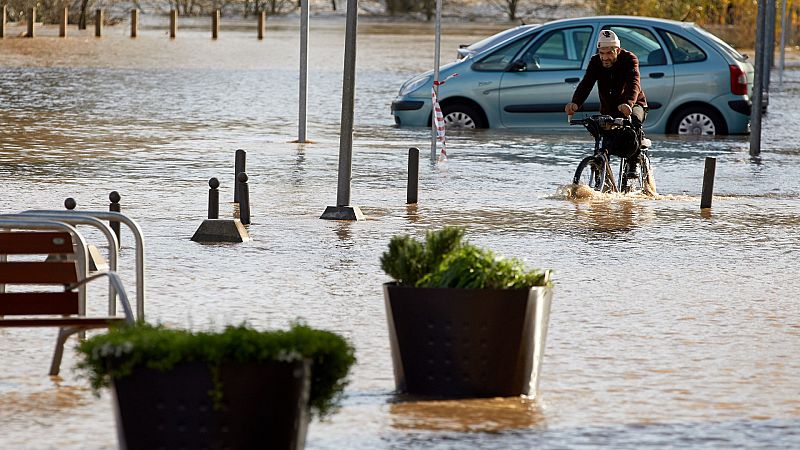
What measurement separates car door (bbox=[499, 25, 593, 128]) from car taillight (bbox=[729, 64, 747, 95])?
175cm

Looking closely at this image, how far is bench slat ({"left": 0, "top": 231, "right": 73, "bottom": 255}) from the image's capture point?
7695 millimetres

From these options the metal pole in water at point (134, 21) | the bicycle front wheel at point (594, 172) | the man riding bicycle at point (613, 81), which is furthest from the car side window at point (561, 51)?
the metal pole in water at point (134, 21)

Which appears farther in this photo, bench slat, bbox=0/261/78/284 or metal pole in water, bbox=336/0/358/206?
metal pole in water, bbox=336/0/358/206

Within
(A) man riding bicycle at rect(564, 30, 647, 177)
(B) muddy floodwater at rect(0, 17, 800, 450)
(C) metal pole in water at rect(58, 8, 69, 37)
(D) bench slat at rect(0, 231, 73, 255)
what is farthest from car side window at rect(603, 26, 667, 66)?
(C) metal pole in water at rect(58, 8, 69, 37)

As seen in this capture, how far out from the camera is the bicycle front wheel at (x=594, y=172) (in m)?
15.1

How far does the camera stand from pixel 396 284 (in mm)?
7105

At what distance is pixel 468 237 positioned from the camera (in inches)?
495

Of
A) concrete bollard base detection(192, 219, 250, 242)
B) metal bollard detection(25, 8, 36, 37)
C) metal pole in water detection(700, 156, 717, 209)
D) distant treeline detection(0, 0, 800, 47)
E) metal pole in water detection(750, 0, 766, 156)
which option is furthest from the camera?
distant treeline detection(0, 0, 800, 47)

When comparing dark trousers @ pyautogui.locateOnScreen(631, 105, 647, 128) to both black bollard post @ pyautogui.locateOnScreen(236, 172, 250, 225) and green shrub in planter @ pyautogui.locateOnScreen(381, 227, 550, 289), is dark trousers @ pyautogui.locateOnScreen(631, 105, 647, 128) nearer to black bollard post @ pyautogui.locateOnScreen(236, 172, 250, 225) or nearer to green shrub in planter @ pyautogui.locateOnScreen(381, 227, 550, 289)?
black bollard post @ pyautogui.locateOnScreen(236, 172, 250, 225)

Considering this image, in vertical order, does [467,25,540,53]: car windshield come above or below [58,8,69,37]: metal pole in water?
above

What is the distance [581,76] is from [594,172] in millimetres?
6444

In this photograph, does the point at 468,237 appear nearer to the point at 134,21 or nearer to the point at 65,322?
the point at 65,322

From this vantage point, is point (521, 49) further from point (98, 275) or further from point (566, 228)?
point (98, 275)

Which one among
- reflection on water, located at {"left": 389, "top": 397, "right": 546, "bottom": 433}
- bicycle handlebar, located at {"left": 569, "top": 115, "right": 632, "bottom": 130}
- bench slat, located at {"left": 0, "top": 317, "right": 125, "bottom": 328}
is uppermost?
bicycle handlebar, located at {"left": 569, "top": 115, "right": 632, "bottom": 130}
